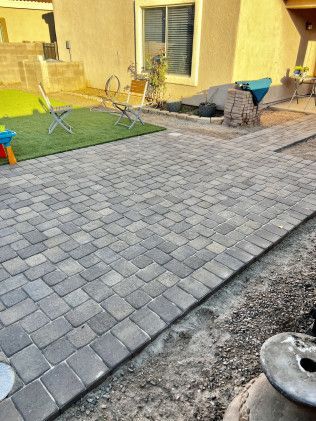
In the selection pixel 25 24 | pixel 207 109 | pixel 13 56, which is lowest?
pixel 207 109

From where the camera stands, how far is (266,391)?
166 centimetres

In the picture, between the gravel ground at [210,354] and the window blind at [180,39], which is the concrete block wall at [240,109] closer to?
the window blind at [180,39]

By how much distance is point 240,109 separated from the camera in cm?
811

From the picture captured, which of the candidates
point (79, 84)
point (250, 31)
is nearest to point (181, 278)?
point (250, 31)

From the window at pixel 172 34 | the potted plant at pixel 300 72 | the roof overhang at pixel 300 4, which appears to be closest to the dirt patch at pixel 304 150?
the potted plant at pixel 300 72

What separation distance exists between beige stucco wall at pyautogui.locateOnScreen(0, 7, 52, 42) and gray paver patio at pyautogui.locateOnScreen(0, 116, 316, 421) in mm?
13994

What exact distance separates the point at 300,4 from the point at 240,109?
3976 millimetres

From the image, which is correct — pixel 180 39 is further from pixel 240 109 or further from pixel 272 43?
pixel 240 109

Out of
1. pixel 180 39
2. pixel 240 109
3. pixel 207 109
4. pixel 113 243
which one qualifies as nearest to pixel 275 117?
pixel 240 109

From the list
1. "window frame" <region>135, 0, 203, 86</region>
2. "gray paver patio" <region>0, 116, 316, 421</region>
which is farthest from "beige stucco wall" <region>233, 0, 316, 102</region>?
"gray paver patio" <region>0, 116, 316, 421</region>

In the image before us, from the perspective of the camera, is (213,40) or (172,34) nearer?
(213,40)

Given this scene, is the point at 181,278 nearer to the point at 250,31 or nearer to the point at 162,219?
the point at 162,219

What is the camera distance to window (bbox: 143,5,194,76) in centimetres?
933

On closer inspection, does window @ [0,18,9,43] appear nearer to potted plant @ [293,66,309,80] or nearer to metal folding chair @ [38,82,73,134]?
metal folding chair @ [38,82,73,134]
